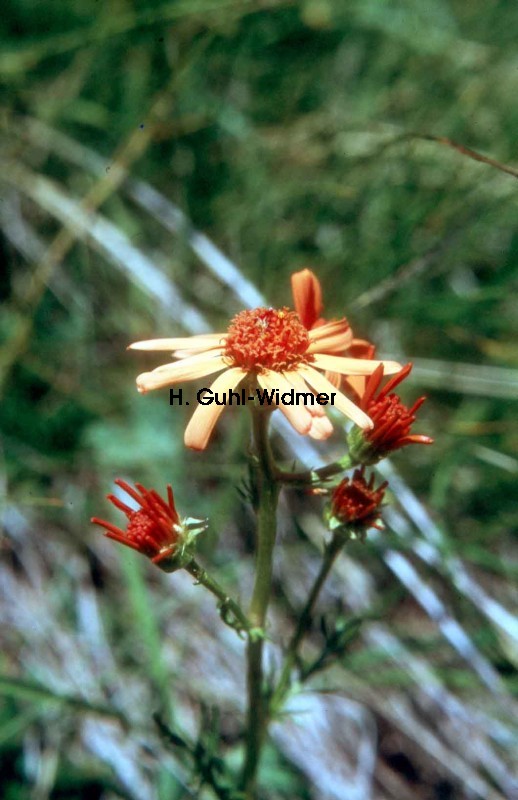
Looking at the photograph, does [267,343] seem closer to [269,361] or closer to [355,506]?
[269,361]

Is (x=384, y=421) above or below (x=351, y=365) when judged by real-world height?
below

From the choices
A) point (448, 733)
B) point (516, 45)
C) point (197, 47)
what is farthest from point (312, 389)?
point (516, 45)

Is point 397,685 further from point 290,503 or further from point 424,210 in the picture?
point 424,210

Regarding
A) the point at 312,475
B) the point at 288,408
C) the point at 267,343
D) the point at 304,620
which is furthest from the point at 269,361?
the point at 304,620

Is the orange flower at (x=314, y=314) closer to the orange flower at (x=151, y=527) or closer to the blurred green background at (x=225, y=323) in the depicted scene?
the orange flower at (x=151, y=527)

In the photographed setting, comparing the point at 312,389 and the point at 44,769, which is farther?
the point at 44,769

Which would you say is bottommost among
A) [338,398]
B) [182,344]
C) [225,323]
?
[338,398]

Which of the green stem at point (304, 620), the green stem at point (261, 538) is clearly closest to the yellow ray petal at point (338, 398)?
the green stem at point (261, 538)

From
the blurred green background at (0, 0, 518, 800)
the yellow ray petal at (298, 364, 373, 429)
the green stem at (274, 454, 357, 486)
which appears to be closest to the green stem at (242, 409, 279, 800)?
the green stem at (274, 454, 357, 486)

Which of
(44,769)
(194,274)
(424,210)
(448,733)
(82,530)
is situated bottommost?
(448,733)
